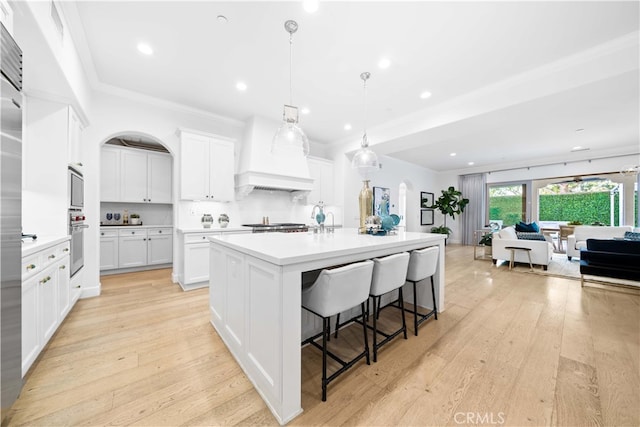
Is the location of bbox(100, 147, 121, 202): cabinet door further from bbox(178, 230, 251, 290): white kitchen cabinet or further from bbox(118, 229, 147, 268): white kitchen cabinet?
bbox(178, 230, 251, 290): white kitchen cabinet

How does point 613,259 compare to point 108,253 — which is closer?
point 613,259

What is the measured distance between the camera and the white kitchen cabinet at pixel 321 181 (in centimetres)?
523

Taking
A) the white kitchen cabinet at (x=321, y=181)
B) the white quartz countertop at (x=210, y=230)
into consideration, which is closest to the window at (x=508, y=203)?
the white kitchen cabinet at (x=321, y=181)

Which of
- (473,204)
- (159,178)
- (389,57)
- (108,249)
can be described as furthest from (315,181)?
(473,204)

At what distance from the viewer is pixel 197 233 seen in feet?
11.9

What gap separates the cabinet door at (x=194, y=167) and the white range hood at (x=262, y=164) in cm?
63

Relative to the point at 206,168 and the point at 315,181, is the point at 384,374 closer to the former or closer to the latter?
the point at 206,168

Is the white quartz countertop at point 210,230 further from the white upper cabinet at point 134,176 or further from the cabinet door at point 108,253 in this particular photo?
the white upper cabinet at point 134,176

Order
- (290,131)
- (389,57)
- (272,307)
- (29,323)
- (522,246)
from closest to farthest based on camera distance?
(272,307) → (29,323) → (290,131) → (389,57) → (522,246)

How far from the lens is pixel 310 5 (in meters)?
2.00

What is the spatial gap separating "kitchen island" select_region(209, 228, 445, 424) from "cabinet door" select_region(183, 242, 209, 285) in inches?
69.7

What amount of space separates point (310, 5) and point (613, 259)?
16.9ft

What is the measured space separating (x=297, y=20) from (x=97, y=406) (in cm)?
317

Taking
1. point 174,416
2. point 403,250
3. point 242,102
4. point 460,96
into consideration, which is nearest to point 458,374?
point 403,250
